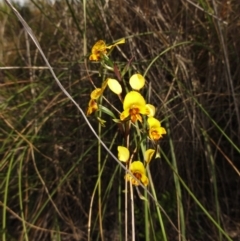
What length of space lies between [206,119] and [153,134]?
23.6 inches

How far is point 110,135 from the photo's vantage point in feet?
4.84

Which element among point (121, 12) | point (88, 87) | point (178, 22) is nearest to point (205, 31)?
point (178, 22)

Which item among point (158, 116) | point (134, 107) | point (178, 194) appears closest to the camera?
point (134, 107)

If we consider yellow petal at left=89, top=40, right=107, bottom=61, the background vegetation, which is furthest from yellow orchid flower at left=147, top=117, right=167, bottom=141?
the background vegetation

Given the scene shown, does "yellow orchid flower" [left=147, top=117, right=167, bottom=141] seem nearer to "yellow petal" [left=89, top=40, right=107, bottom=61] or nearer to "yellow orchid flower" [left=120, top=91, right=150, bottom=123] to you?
"yellow orchid flower" [left=120, top=91, right=150, bottom=123]

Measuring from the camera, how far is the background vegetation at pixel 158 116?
4.69ft

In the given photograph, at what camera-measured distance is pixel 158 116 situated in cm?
144

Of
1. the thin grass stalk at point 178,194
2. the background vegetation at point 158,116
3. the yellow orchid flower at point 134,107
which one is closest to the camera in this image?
the yellow orchid flower at point 134,107

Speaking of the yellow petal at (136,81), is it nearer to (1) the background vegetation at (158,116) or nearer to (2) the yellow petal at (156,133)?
(2) the yellow petal at (156,133)

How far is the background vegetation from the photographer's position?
143 centimetres

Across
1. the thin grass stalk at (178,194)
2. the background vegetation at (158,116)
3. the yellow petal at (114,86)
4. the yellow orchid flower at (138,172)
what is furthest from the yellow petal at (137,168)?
the background vegetation at (158,116)

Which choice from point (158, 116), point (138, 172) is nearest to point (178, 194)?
point (158, 116)

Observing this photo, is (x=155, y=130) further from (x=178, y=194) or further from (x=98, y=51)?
(x=178, y=194)

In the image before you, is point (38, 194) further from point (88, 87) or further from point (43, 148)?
point (88, 87)
